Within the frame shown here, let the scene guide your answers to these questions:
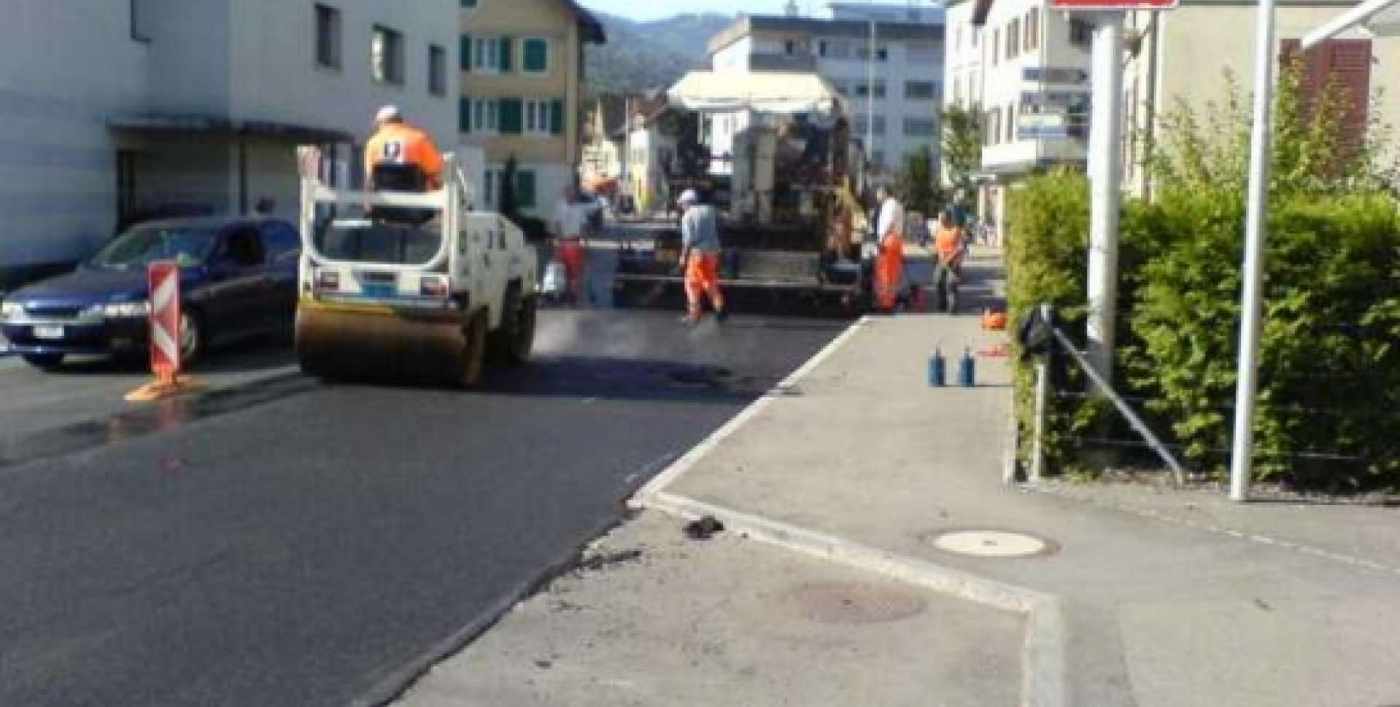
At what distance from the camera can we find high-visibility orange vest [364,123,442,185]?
1530 centimetres

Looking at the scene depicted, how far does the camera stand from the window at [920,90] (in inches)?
4948

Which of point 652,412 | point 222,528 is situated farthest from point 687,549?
point 652,412

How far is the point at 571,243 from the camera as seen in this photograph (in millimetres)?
26406

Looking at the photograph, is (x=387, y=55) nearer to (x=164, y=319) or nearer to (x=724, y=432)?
(x=164, y=319)

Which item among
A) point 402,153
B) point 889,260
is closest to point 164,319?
point 402,153

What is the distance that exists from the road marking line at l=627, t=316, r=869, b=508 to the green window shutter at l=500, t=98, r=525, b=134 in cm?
4674

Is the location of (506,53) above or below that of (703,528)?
above

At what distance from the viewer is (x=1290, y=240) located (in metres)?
10.4

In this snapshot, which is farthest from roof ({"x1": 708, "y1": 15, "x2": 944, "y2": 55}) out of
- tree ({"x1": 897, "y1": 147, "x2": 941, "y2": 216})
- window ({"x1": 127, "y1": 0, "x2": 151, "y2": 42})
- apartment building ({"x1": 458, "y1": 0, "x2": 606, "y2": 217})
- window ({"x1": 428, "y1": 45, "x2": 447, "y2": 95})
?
window ({"x1": 127, "y1": 0, "x2": 151, "y2": 42})

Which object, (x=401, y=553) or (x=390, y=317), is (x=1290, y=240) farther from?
(x=390, y=317)

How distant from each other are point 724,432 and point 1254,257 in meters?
4.39

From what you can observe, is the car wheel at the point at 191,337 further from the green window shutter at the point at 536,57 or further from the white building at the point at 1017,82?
the green window shutter at the point at 536,57

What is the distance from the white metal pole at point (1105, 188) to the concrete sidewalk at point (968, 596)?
109cm

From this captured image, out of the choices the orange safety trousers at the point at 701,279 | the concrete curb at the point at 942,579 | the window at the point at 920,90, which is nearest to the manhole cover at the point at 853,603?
the concrete curb at the point at 942,579
